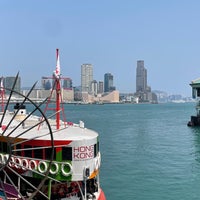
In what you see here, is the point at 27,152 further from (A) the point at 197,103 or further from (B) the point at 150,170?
(A) the point at 197,103

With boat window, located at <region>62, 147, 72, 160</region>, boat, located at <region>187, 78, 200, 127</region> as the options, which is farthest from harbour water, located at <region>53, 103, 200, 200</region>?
boat, located at <region>187, 78, 200, 127</region>

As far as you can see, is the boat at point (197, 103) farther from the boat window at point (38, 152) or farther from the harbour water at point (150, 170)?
the boat window at point (38, 152)

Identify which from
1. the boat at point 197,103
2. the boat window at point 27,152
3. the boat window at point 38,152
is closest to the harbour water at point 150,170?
the boat window at point 38,152

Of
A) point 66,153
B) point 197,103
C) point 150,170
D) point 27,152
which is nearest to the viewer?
point 66,153

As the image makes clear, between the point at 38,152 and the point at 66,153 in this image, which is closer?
the point at 66,153

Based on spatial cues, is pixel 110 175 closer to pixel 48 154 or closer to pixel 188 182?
pixel 188 182

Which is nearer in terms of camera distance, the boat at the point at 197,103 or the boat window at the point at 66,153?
the boat window at the point at 66,153

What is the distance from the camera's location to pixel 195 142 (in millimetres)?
64188

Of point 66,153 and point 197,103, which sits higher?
point 197,103

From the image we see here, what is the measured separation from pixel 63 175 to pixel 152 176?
18.2 meters

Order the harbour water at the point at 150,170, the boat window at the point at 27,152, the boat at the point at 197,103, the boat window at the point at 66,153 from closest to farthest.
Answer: the boat window at the point at 66,153 → the boat window at the point at 27,152 → the harbour water at the point at 150,170 → the boat at the point at 197,103

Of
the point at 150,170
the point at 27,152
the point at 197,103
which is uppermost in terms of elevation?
the point at 197,103

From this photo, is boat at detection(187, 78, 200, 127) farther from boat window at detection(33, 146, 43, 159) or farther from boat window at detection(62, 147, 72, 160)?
boat window at detection(33, 146, 43, 159)

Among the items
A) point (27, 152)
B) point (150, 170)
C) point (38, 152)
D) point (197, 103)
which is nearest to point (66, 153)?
point (38, 152)
